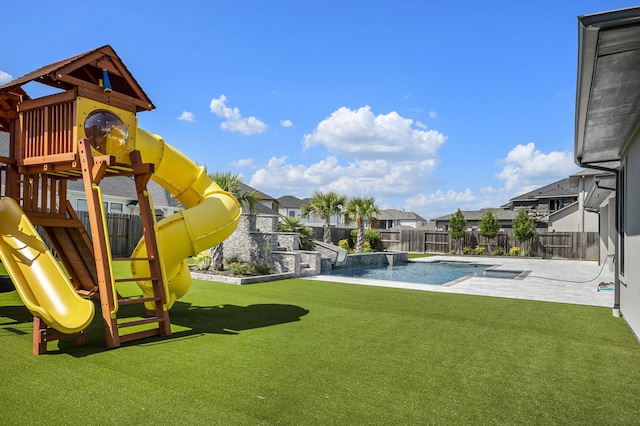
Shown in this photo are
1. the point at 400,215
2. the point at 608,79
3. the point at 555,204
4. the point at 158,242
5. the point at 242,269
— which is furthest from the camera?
the point at 400,215

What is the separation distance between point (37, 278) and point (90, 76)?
317 cm

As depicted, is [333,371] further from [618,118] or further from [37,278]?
[618,118]

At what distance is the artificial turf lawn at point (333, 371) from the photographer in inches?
144

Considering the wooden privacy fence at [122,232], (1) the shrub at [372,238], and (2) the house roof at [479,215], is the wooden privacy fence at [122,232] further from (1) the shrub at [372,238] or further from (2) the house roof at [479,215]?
(2) the house roof at [479,215]

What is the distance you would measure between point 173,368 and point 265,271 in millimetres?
9151

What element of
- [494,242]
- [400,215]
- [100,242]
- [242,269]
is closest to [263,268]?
[242,269]

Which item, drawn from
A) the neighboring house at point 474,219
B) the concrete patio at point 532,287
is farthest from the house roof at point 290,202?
the concrete patio at point 532,287

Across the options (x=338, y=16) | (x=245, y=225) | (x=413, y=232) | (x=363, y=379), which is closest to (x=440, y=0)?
(x=338, y=16)

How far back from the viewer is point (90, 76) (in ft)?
21.3

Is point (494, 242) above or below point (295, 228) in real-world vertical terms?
below

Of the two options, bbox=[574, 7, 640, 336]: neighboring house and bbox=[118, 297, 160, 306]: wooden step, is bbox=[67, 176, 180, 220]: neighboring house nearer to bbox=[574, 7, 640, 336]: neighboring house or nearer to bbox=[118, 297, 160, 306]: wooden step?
bbox=[118, 297, 160, 306]: wooden step

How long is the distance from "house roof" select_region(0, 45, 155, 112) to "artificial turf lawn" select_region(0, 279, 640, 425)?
3734mm

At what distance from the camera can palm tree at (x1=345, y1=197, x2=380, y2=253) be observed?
27.0 m

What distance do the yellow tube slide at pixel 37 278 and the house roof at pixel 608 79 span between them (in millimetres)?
6079
